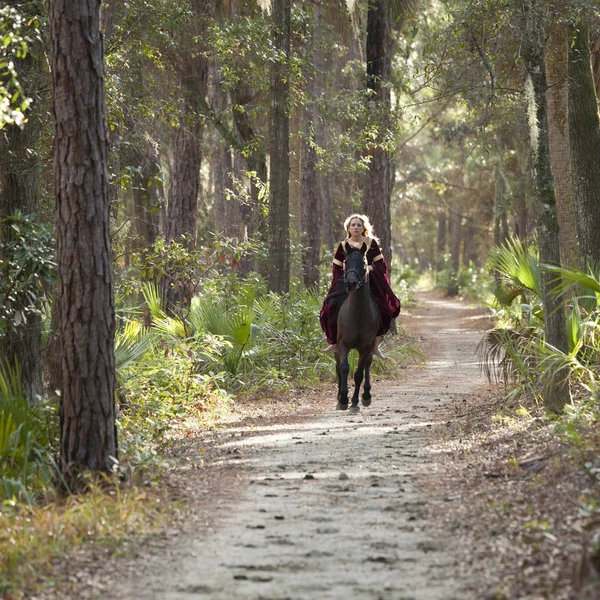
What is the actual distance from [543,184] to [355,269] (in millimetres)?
2486

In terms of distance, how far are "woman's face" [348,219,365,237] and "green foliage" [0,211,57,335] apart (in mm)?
3892

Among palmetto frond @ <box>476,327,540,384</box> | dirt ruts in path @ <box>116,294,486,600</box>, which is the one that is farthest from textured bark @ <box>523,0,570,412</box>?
dirt ruts in path @ <box>116,294,486,600</box>

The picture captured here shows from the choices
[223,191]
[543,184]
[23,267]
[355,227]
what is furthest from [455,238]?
[23,267]

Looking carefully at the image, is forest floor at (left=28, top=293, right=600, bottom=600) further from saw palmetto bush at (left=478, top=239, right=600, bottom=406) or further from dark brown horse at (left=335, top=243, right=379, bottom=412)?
dark brown horse at (left=335, top=243, right=379, bottom=412)

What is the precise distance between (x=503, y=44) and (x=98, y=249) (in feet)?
24.1

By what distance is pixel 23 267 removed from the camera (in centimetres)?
996

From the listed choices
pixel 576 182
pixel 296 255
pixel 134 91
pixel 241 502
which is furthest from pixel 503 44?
pixel 296 255

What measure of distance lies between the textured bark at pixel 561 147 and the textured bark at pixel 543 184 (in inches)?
194

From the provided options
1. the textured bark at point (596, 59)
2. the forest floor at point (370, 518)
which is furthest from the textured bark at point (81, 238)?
Answer: the textured bark at point (596, 59)

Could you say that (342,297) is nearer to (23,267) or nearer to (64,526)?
(23,267)

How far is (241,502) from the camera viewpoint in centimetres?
713

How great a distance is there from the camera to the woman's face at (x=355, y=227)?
1178cm

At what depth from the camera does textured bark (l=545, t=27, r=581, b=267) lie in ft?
49.6

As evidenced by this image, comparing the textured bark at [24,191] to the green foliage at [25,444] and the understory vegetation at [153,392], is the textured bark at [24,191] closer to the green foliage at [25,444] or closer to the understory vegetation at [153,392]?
the understory vegetation at [153,392]
